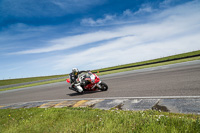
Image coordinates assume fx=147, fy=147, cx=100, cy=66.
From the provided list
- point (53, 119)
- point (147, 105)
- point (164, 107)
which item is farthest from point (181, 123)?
point (53, 119)

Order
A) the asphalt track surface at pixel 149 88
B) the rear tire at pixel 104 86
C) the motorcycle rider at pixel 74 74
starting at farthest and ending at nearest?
1. the motorcycle rider at pixel 74 74
2. the rear tire at pixel 104 86
3. the asphalt track surface at pixel 149 88

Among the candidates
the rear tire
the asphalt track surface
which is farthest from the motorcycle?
the asphalt track surface

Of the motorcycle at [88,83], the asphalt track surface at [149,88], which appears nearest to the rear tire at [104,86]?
the motorcycle at [88,83]

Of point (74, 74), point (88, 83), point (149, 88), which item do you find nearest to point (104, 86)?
point (88, 83)

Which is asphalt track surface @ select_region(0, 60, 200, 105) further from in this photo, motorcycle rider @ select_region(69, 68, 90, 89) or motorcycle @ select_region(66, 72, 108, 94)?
motorcycle rider @ select_region(69, 68, 90, 89)

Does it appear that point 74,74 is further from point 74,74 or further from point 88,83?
point 88,83

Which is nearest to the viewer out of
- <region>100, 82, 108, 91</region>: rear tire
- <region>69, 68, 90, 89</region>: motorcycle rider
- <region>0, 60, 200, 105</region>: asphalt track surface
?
<region>0, 60, 200, 105</region>: asphalt track surface

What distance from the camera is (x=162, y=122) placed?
3.19 meters

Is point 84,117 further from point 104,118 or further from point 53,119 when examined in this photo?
point 53,119

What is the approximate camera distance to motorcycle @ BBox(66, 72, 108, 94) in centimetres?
959

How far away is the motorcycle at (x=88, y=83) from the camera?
31.5ft

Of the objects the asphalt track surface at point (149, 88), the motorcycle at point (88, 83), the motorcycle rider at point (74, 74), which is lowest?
the asphalt track surface at point (149, 88)

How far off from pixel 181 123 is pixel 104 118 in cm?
182

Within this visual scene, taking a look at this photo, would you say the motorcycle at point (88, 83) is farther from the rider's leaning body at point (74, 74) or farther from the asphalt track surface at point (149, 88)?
the asphalt track surface at point (149, 88)
